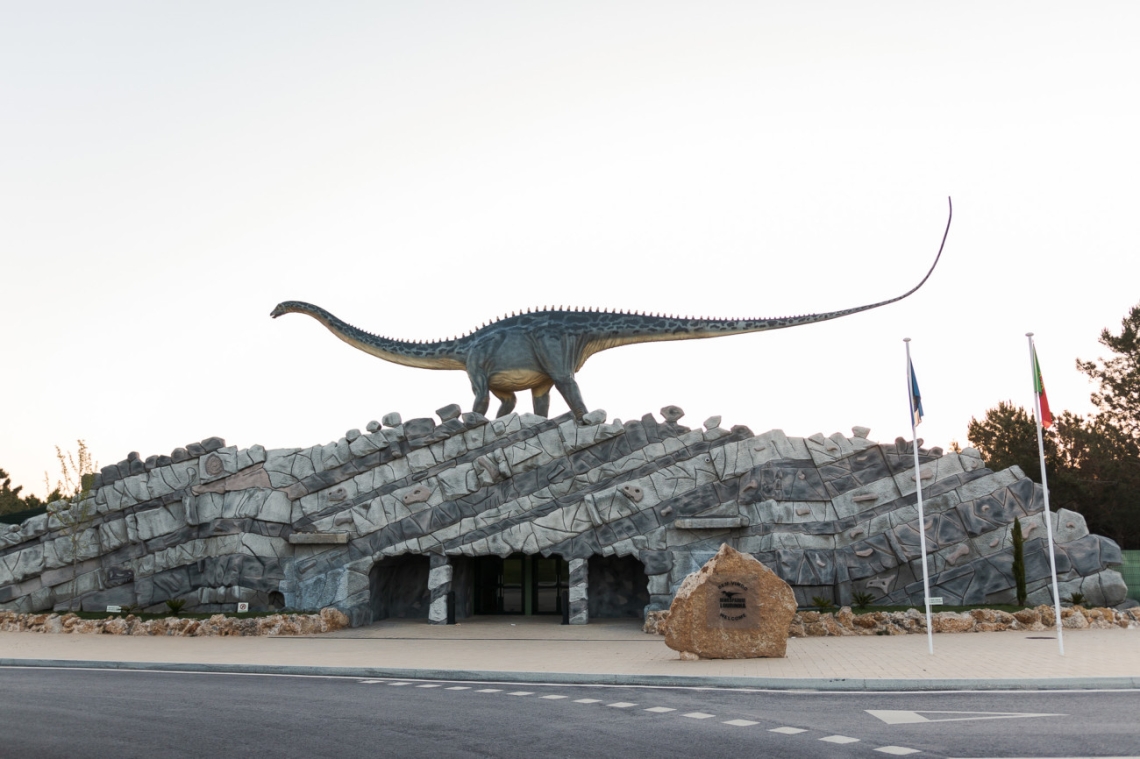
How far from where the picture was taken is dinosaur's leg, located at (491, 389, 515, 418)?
27.6 m

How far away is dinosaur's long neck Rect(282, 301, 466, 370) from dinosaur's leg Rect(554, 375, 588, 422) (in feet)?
11.4

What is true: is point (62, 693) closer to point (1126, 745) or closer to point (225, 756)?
point (225, 756)

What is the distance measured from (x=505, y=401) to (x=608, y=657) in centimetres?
1314

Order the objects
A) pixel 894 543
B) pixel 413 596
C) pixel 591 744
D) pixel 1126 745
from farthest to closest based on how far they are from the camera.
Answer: pixel 413 596 → pixel 894 543 → pixel 591 744 → pixel 1126 745

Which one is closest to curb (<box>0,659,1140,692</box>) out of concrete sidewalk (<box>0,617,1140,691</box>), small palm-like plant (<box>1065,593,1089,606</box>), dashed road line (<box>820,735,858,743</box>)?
concrete sidewalk (<box>0,617,1140,691</box>)

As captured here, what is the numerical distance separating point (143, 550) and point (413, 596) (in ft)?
26.0

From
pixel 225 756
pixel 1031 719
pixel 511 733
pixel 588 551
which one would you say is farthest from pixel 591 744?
pixel 588 551

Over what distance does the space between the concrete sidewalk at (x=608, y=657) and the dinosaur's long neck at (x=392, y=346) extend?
9.07m

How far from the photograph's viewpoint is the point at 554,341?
26.5 metres

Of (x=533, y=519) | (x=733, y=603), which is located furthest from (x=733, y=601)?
(x=533, y=519)

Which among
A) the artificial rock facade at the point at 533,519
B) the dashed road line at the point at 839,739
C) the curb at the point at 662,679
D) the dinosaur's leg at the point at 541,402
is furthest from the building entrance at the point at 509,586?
the dashed road line at the point at 839,739

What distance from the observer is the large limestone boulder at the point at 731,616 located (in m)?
14.9

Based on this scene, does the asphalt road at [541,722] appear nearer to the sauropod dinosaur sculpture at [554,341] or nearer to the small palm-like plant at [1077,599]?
the small palm-like plant at [1077,599]

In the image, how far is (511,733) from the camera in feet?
28.9
